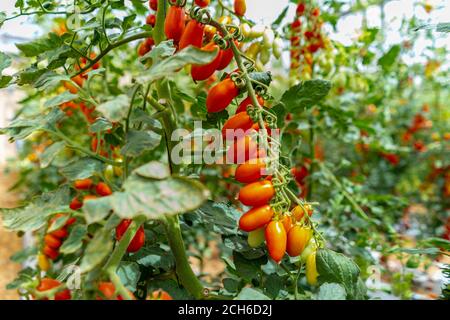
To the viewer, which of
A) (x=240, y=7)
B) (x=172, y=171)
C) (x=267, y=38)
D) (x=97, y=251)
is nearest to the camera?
(x=97, y=251)

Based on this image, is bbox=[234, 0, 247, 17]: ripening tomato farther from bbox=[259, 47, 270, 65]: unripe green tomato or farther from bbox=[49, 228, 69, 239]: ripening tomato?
bbox=[49, 228, 69, 239]: ripening tomato

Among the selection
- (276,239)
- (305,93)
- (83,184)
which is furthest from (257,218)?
(83,184)

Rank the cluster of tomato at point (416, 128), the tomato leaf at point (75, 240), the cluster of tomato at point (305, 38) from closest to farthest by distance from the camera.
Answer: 1. the tomato leaf at point (75, 240)
2. the cluster of tomato at point (305, 38)
3. the cluster of tomato at point (416, 128)

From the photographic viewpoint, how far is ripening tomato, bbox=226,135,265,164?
1.88 ft

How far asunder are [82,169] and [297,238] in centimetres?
27

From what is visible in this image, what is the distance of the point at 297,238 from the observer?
580 mm

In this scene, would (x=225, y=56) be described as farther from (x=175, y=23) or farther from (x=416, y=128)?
(x=416, y=128)

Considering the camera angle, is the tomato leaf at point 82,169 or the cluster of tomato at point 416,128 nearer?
the tomato leaf at point 82,169

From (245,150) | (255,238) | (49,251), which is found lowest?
(49,251)

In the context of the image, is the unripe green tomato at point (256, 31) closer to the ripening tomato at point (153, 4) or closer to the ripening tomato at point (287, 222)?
the ripening tomato at point (153, 4)

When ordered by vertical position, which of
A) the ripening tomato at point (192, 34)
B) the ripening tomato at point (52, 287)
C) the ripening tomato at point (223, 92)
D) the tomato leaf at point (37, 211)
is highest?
the ripening tomato at point (192, 34)

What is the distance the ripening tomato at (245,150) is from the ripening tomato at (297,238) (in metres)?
0.10

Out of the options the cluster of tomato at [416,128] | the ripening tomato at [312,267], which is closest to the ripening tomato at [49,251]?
the ripening tomato at [312,267]

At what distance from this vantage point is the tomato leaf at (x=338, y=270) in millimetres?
577
